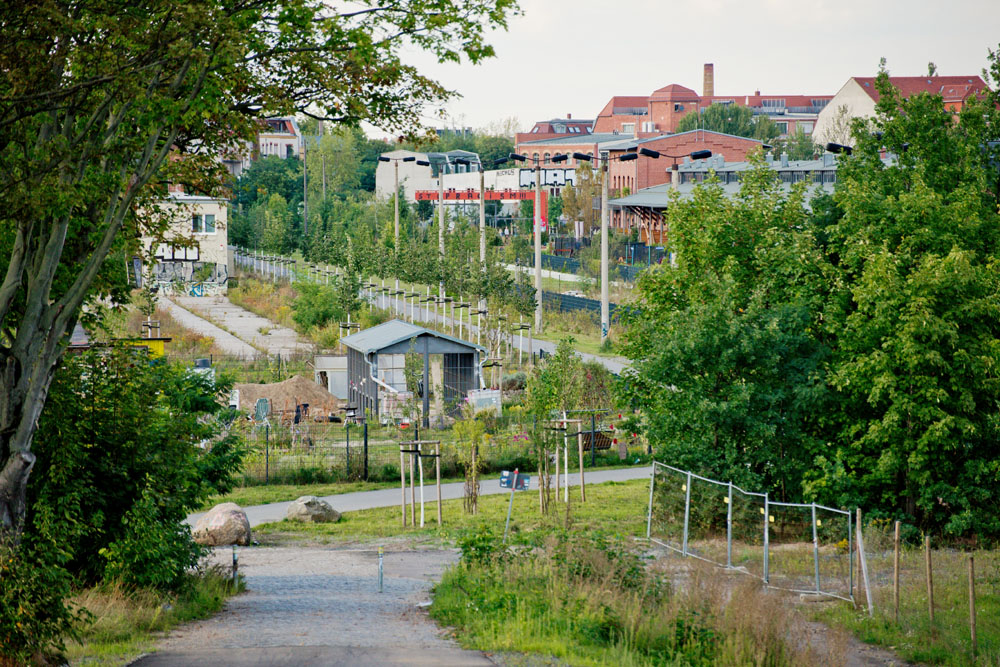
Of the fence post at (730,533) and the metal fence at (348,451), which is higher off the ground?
the fence post at (730,533)

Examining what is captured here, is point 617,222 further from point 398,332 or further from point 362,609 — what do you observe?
point 362,609

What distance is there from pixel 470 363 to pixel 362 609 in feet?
67.1

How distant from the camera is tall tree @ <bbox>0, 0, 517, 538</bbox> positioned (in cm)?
1057

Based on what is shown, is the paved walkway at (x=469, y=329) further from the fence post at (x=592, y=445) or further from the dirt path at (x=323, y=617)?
the dirt path at (x=323, y=617)

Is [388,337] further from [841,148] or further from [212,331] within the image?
[212,331]

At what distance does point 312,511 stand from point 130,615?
10.2m

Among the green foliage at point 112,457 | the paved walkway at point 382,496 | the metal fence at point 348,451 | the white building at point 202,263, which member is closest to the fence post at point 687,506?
the metal fence at point 348,451

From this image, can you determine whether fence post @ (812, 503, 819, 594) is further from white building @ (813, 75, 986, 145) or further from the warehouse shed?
white building @ (813, 75, 986, 145)

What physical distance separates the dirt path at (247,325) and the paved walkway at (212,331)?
0.35 metres

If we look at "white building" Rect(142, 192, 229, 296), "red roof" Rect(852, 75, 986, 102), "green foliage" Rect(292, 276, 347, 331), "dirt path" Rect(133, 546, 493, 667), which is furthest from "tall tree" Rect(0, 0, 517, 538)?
"red roof" Rect(852, 75, 986, 102)

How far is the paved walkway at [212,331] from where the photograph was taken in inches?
1725

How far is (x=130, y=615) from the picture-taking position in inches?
477

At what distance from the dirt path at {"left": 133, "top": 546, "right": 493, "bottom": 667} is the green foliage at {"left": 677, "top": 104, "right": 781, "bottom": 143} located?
104m

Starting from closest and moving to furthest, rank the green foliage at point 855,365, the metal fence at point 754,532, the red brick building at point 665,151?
the metal fence at point 754,532, the green foliage at point 855,365, the red brick building at point 665,151
